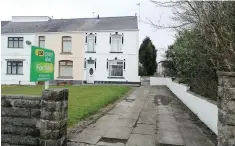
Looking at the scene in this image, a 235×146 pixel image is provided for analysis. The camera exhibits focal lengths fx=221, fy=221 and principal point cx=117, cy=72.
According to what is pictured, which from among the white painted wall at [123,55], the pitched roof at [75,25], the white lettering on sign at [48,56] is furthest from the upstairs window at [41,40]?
the white lettering on sign at [48,56]

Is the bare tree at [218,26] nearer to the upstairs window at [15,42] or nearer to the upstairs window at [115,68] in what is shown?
the upstairs window at [115,68]

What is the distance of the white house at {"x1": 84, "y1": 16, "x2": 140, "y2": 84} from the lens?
24484 mm

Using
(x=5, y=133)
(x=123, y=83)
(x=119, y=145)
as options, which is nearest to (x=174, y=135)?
(x=119, y=145)

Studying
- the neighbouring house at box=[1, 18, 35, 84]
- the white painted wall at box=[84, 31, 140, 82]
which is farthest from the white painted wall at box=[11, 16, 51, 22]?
the white painted wall at box=[84, 31, 140, 82]

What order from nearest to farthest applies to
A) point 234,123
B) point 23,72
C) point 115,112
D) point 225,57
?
1. point 234,123
2. point 225,57
3. point 115,112
4. point 23,72

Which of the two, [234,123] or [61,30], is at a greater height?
[61,30]

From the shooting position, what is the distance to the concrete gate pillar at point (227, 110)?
4.13m

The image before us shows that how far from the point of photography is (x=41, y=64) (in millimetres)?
5418

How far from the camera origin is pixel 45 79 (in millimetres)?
5551

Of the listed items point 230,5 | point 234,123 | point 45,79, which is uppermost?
point 230,5

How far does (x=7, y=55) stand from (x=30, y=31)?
157 inches

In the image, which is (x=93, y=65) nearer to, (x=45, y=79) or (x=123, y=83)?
(x=123, y=83)

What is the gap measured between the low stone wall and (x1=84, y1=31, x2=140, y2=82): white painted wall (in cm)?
1962

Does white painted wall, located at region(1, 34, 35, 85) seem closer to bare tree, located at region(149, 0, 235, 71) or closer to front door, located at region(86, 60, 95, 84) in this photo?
front door, located at region(86, 60, 95, 84)
